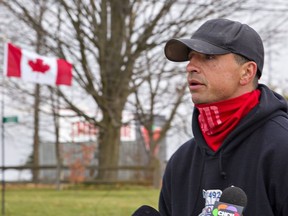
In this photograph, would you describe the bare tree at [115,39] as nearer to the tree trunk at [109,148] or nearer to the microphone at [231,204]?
the tree trunk at [109,148]

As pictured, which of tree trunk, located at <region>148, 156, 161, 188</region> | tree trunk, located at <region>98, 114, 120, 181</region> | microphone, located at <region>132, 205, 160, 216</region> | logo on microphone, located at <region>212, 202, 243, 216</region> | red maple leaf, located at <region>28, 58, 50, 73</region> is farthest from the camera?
tree trunk, located at <region>98, 114, 120, 181</region>

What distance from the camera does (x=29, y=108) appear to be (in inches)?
1080

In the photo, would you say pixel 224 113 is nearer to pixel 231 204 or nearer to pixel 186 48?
pixel 186 48

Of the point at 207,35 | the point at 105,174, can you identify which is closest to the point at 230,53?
the point at 207,35

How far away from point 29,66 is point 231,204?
13.9 metres

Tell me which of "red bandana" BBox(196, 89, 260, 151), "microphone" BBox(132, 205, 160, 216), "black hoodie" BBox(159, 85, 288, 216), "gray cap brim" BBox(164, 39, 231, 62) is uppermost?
"gray cap brim" BBox(164, 39, 231, 62)

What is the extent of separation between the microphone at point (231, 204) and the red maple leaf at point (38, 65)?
45.0ft

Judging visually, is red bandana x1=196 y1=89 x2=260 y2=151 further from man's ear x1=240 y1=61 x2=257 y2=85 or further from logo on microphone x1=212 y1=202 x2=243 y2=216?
logo on microphone x1=212 y1=202 x2=243 y2=216

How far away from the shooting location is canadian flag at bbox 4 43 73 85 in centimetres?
1591

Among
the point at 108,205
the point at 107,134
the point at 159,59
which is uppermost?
the point at 159,59

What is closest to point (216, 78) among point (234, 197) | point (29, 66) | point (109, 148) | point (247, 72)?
point (247, 72)

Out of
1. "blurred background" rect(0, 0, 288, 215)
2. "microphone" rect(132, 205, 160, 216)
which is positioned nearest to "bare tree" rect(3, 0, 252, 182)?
"blurred background" rect(0, 0, 288, 215)

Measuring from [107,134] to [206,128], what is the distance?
968 inches

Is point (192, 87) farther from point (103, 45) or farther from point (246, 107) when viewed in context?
point (103, 45)
